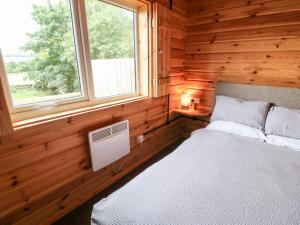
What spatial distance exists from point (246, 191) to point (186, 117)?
6.51 feet

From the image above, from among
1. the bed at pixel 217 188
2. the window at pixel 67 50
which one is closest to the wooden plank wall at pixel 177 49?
the window at pixel 67 50

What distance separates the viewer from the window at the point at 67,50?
1.27 m

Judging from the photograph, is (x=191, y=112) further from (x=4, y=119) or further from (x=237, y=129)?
(x=4, y=119)

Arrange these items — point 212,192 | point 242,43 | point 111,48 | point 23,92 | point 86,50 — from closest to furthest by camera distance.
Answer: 1. point 212,192
2. point 23,92
3. point 86,50
4. point 111,48
5. point 242,43

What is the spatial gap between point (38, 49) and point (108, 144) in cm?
102

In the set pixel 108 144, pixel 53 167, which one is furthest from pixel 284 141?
pixel 53 167

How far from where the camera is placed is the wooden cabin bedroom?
41.4 inches

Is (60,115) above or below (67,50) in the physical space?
below

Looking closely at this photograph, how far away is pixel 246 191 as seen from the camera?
1062 mm

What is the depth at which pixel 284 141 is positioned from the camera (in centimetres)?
168

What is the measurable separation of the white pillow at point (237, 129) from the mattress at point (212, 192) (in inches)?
12.8

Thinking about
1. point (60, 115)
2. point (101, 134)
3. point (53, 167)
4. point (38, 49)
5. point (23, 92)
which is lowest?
point (53, 167)

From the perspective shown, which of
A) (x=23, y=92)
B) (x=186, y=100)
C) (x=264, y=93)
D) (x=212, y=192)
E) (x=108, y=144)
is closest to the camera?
(x=212, y=192)

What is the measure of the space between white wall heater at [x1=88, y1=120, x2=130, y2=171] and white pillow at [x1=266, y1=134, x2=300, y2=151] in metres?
1.50
